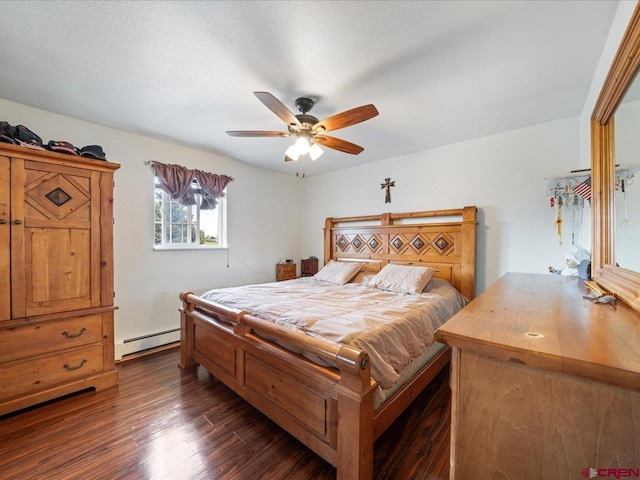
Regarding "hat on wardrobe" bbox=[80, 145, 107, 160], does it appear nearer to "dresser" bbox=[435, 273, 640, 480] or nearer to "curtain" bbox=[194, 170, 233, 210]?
"curtain" bbox=[194, 170, 233, 210]

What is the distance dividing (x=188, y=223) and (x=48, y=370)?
193 centimetres

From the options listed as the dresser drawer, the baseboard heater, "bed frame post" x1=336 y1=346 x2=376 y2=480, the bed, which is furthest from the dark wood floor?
the baseboard heater

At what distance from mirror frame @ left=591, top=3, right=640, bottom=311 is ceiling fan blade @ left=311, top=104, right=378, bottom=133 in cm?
111

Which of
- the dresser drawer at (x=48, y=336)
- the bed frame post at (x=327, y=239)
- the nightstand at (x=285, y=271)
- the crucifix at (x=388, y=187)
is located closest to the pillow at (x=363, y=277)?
the bed frame post at (x=327, y=239)

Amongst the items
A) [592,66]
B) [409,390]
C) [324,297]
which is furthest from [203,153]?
[592,66]

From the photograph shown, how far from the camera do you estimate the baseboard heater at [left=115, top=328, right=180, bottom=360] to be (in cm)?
283

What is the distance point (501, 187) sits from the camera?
2.87m

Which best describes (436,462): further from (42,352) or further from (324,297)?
(42,352)

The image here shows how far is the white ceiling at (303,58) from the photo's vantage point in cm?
138

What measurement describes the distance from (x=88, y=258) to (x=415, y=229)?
3400 millimetres

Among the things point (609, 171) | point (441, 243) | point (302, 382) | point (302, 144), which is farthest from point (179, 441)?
point (441, 243)

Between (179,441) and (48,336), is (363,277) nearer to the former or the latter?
(179,441)

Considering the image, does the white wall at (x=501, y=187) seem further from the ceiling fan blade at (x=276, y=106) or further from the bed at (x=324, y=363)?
the ceiling fan blade at (x=276, y=106)

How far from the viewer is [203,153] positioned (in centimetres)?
350
